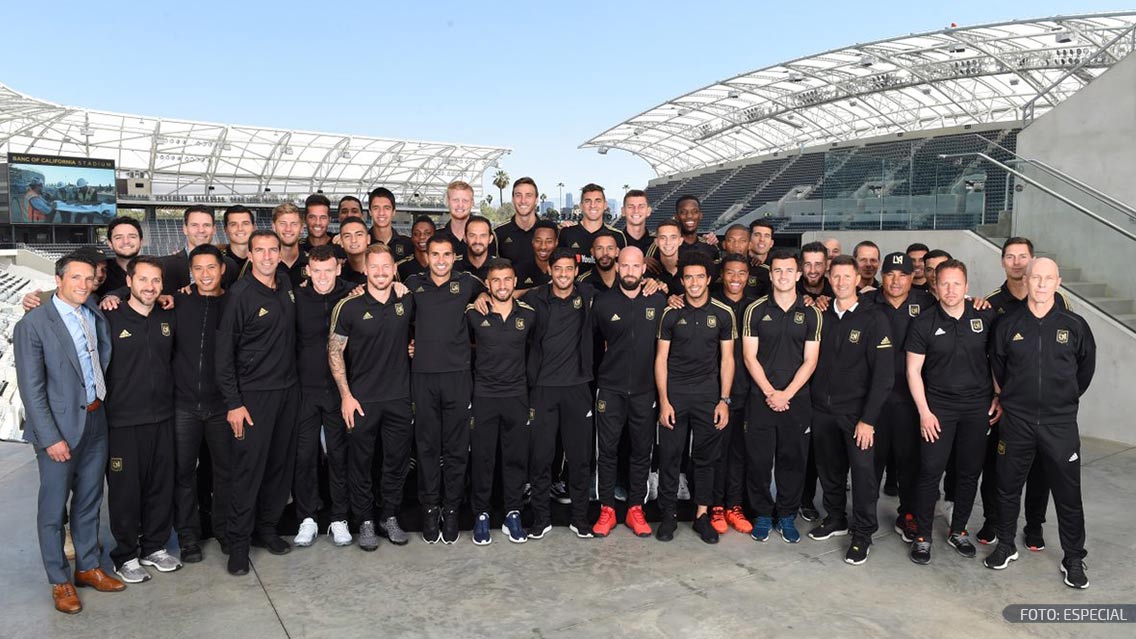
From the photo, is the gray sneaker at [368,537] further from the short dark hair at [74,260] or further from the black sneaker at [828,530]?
the black sneaker at [828,530]

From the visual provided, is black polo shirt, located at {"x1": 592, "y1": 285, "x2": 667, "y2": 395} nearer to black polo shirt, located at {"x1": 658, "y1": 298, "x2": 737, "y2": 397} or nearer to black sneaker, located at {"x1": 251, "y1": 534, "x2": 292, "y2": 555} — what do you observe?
black polo shirt, located at {"x1": 658, "y1": 298, "x2": 737, "y2": 397}

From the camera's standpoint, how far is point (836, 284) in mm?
4266

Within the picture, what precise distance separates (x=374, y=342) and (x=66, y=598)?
196 cm

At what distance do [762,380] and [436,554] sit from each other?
2219mm

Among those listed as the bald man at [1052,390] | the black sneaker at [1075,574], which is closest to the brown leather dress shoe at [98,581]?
the bald man at [1052,390]

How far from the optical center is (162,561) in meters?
4.04

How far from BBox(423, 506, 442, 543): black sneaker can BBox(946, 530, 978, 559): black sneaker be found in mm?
3116

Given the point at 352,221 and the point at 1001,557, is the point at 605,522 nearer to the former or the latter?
the point at 1001,557

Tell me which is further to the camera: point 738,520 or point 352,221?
point 352,221

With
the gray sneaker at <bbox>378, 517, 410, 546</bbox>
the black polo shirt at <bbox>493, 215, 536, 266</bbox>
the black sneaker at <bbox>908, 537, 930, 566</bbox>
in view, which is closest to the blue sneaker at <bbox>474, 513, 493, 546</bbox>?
the gray sneaker at <bbox>378, 517, 410, 546</bbox>

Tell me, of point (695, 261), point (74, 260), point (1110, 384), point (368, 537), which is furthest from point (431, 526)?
point (1110, 384)

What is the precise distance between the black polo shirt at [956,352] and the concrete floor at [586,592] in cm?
96

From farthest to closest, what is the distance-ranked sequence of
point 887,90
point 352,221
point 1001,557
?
point 887,90 < point 352,221 < point 1001,557

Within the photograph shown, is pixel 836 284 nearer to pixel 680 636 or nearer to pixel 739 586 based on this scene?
pixel 739 586
